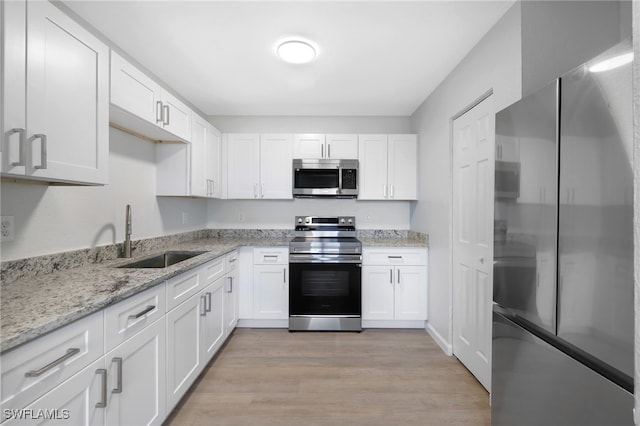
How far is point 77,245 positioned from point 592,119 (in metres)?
2.57

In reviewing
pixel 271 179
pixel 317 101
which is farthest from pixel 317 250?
pixel 317 101

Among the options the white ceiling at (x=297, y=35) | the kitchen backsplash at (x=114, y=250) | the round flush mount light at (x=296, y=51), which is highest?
the white ceiling at (x=297, y=35)

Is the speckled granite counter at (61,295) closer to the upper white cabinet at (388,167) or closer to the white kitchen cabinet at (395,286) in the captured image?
the white kitchen cabinet at (395,286)

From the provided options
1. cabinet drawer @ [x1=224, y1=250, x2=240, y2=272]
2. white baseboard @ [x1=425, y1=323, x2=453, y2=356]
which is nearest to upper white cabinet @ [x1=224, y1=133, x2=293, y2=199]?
cabinet drawer @ [x1=224, y1=250, x2=240, y2=272]

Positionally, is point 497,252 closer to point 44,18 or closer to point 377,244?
point 377,244

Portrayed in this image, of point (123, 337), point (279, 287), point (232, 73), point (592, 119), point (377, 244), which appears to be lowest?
→ point (279, 287)

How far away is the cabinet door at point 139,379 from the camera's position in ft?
3.79

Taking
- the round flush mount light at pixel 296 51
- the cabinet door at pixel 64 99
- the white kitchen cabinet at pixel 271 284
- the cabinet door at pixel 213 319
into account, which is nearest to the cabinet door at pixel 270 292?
the white kitchen cabinet at pixel 271 284

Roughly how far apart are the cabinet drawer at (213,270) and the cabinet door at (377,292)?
1459mm

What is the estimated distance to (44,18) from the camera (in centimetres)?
115

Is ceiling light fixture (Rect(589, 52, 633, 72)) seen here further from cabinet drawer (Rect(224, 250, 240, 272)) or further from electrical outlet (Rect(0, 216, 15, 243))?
cabinet drawer (Rect(224, 250, 240, 272))

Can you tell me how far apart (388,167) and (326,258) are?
1.35 m

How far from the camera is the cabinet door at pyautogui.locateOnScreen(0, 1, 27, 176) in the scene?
102cm

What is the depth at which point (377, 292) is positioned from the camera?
298 centimetres
